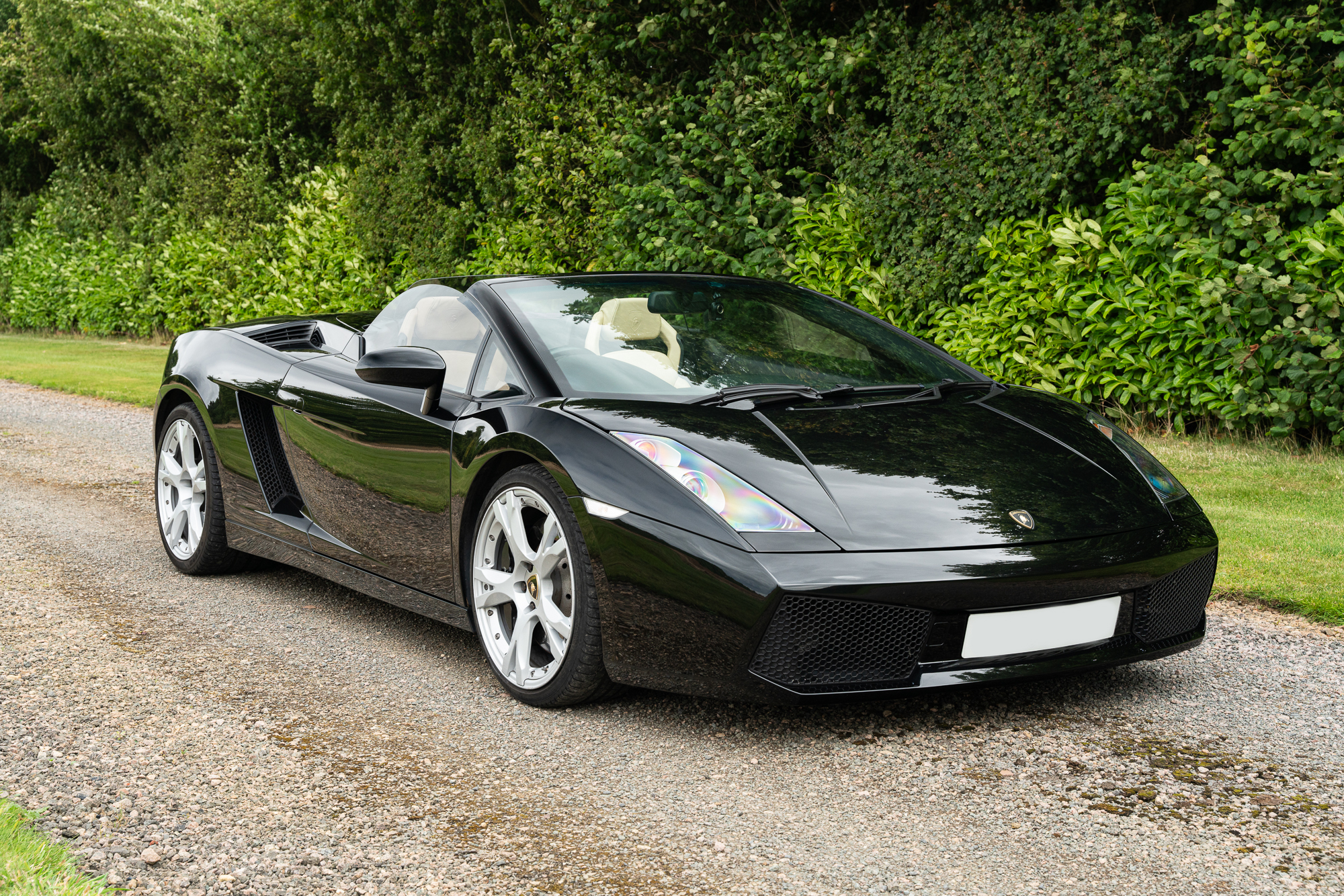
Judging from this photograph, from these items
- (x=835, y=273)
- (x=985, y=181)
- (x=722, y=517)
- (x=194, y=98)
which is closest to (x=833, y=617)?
(x=722, y=517)

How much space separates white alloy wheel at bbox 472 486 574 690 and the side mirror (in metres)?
0.53

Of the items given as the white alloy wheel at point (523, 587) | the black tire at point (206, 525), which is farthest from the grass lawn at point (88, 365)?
the white alloy wheel at point (523, 587)

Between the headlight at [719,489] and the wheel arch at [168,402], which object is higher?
the headlight at [719,489]

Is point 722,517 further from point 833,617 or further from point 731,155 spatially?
point 731,155

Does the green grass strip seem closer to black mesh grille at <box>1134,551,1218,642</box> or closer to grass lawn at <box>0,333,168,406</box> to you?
black mesh grille at <box>1134,551,1218,642</box>

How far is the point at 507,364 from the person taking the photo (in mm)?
4043

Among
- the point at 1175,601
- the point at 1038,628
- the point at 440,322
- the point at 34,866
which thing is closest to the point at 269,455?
the point at 440,322

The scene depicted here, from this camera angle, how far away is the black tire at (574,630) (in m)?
3.44

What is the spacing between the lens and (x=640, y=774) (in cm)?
318

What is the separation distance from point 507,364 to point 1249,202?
5543mm

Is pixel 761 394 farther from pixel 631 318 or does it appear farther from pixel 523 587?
pixel 523 587

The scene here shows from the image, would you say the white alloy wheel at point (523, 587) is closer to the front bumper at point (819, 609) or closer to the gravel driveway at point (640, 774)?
the gravel driveway at point (640, 774)

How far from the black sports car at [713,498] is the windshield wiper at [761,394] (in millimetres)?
17

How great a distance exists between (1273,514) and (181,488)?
5.20 metres
